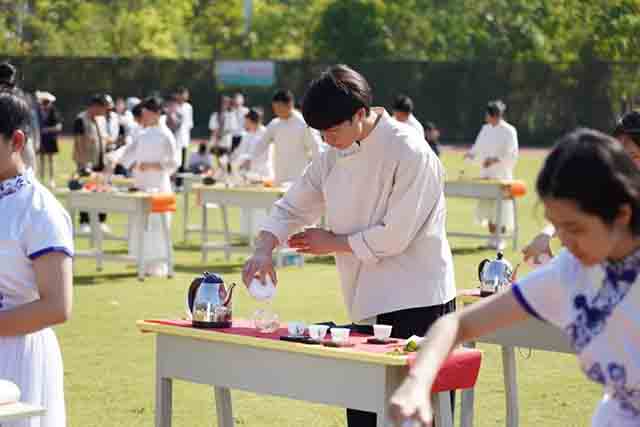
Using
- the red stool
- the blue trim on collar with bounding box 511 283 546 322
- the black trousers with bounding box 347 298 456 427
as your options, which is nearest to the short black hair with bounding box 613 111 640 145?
the black trousers with bounding box 347 298 456 427

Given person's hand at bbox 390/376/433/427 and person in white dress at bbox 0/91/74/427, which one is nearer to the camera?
person's hand at bbox 390/376/433/427

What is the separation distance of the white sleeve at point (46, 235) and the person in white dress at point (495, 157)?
50.3 ft

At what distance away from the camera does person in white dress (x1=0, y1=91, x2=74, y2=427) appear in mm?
4348

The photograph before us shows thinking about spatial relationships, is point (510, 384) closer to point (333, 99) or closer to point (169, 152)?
point (333, 99)

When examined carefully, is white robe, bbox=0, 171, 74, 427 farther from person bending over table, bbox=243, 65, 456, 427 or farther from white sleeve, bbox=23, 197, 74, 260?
person bending over table, bbox=243, 65, 456, 427

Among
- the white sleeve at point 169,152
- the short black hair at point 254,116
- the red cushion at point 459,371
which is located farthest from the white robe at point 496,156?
the red cushion at point 459,371

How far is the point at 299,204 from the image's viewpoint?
633 centimetres

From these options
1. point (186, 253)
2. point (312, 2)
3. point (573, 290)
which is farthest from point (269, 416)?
point (312, 2)

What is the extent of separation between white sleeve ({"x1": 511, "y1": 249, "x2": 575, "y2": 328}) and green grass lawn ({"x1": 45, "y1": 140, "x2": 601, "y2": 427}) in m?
1.39

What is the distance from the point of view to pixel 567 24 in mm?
19750

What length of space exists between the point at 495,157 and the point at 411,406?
56.7 feet

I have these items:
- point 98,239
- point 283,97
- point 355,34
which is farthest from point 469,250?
point 355,34

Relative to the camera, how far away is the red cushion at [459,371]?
17.5 feet

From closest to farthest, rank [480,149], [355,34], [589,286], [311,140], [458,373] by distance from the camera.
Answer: [589,286]
[458,373]
[311,140]
[480,149]
[355,34]
